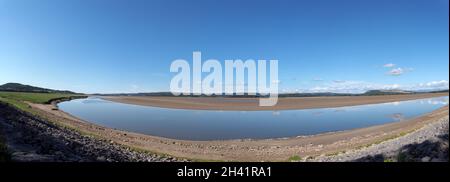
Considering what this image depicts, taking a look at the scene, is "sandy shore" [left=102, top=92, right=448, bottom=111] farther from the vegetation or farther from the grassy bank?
the grassy bank

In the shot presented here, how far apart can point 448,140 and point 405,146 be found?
1.02 metres

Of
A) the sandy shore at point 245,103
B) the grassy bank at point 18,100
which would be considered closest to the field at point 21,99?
the grassy bank at point 18,100

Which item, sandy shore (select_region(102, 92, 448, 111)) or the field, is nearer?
the field

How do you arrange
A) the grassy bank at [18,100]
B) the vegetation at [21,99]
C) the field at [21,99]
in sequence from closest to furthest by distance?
the grassy bank at [18,100] < the vegetation at [21,99] < the field at [21,99]

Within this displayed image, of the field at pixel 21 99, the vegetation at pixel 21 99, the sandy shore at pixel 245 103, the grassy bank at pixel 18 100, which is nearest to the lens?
the grassy bank at pixel 18 100

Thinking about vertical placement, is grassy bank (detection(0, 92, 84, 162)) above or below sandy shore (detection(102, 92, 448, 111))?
above

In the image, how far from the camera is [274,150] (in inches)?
643

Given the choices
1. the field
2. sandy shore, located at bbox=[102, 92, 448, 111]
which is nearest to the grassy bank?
the field

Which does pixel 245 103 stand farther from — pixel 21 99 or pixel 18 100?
pixel 21 99

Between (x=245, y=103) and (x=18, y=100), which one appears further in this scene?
(x=245, y=103)

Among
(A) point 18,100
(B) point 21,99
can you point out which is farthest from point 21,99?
(A) point 18,100

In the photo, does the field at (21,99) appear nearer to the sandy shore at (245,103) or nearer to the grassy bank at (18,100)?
the grassy bank at (18,100)
